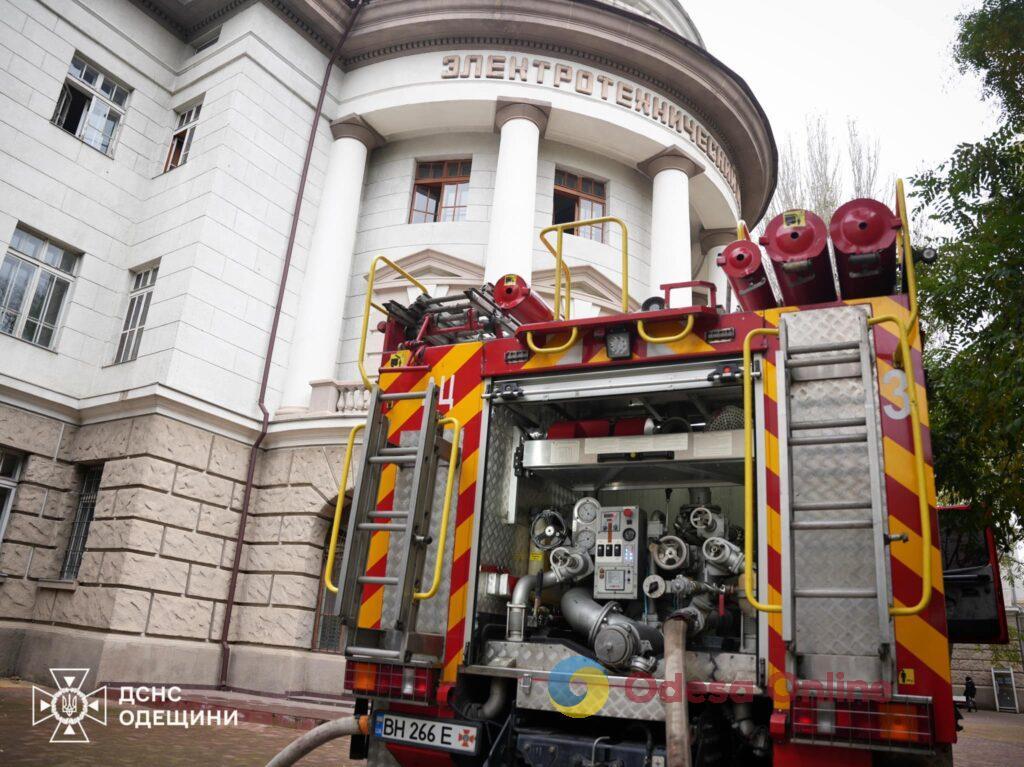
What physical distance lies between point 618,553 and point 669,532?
59 cm

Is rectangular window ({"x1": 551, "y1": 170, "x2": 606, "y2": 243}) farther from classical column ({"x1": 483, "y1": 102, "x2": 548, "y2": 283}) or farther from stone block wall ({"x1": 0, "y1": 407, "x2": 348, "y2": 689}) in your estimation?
stone block wall ({"x1": 0, "y1": 407, "x2": 348, "y2": 689})

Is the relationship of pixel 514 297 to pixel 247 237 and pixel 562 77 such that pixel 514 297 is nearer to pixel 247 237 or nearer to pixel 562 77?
pixel 247 237

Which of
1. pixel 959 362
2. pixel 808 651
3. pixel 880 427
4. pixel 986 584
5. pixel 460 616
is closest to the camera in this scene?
pixel 808 651

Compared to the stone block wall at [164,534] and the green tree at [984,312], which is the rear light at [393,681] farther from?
the stone block wall at [164,534]

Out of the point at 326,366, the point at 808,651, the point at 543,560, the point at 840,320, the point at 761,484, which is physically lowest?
the point at 808,651

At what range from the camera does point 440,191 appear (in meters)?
16.9

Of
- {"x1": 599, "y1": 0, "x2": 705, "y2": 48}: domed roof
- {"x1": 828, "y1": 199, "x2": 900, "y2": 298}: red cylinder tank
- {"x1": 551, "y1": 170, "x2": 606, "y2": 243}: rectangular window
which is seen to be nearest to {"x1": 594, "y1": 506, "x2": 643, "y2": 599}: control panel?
{"x1": 828, "y1": 199, "x2": 900, "y2": 298}: red cylinder tank

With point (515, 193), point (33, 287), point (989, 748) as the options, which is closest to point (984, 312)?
point (989, 748)

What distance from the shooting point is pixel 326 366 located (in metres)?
14.6

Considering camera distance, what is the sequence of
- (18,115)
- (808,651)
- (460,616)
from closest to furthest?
(808,651), (460,616), (18,115)

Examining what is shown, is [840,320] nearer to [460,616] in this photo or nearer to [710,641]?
[710,641]

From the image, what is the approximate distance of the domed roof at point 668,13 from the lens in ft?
66.5

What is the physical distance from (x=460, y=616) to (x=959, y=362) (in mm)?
5398

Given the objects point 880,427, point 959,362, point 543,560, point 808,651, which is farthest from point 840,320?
point 959,362
